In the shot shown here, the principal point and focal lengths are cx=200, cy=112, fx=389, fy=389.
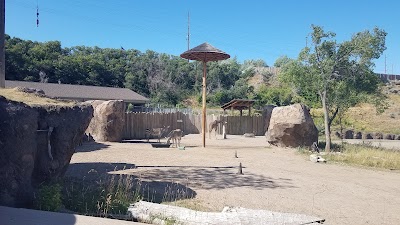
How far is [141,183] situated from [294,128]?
10.6 metres

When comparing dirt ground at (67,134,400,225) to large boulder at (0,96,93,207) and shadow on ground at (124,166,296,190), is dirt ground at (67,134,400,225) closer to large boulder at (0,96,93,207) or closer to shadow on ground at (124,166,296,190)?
shadow on ground at (124,166,296,190)

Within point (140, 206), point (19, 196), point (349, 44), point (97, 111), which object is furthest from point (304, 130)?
point (19, 196)

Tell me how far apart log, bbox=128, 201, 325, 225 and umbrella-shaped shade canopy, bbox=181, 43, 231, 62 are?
12.9 metres

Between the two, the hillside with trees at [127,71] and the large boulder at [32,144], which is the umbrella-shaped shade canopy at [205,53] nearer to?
the large boulder at [32,144]

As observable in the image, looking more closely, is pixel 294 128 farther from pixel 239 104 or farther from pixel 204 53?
pixel 239 104

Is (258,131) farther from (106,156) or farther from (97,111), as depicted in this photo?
(106,156)

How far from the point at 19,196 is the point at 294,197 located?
5639 millimetres

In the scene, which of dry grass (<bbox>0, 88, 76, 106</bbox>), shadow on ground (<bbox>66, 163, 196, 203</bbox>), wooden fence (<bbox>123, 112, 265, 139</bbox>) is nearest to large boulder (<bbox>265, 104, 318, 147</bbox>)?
shadow on ground (<bbox>66, 163, 196, 203</bbox>)

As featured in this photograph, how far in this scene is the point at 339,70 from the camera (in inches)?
730

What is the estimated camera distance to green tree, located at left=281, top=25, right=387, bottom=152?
17547 millimetres

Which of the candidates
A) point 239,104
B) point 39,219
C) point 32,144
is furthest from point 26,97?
point 239,104

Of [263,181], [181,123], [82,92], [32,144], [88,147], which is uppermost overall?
[82,92]

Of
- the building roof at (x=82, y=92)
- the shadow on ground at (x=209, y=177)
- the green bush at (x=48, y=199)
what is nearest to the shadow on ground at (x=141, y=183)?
the shadow on ground at (x=209, y=177)

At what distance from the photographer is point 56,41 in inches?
2157
